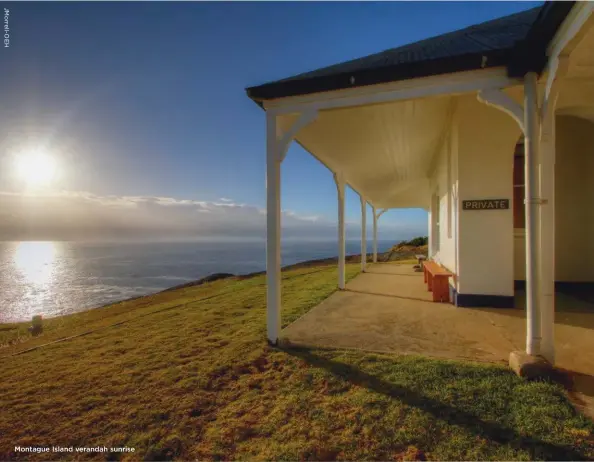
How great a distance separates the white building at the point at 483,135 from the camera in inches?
122

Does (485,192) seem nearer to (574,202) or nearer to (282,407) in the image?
(574,202)

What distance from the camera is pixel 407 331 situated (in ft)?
14.4

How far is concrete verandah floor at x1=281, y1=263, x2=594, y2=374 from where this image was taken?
11.7 ft

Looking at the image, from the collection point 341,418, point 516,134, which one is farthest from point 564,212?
point 341,418

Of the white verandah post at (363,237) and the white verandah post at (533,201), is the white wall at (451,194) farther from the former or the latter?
the white verandah post at (363,237)

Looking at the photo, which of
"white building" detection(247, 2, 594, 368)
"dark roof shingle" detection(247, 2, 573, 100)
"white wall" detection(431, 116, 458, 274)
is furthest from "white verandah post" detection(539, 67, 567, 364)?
"white wall" detection(431, 116, 458, 274)

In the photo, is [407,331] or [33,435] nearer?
[33,435]

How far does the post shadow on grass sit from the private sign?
4.07 meters

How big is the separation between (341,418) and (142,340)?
345 centimetres

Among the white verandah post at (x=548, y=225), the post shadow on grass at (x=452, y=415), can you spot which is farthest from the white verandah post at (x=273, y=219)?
the white verandah post at (x=548, y=225)

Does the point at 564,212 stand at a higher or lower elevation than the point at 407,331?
higher

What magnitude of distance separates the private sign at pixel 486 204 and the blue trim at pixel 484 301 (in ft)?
5.36

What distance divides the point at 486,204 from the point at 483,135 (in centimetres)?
128

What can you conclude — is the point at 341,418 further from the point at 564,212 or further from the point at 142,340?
the point at 564,212
